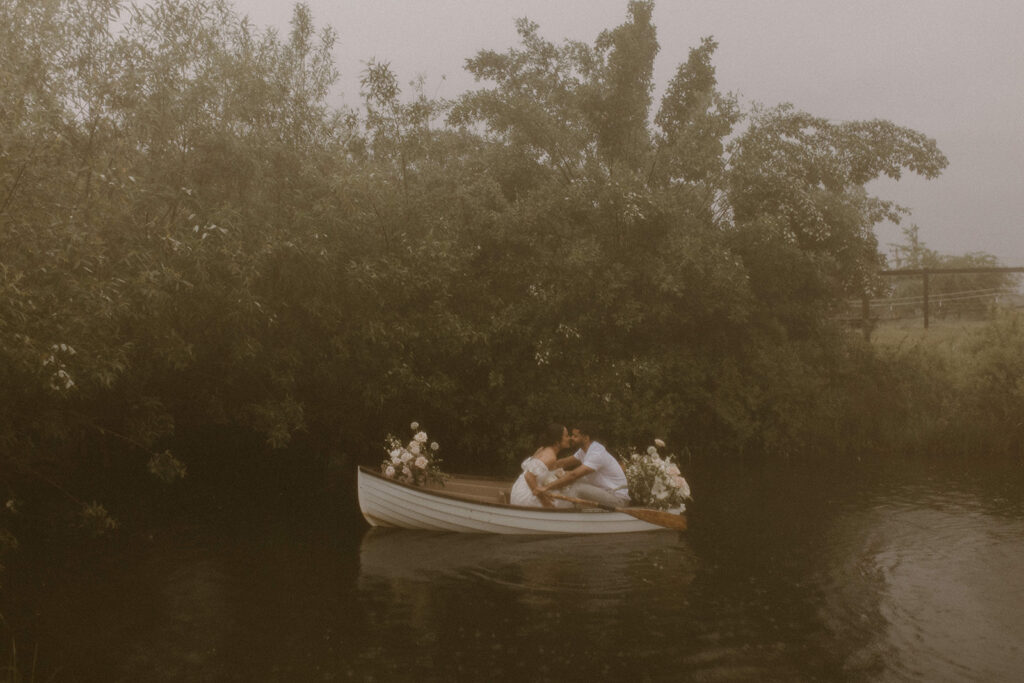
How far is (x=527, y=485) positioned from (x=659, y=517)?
2129mm

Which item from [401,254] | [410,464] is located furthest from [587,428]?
[401,254]

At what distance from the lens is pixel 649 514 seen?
1427cm

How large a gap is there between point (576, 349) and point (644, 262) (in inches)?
94.1

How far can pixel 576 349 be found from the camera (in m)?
20.0

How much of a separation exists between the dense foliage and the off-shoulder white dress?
144 inches

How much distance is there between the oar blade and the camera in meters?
14.2

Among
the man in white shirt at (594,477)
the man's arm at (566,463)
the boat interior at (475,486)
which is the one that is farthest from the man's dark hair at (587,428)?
the boat interior at (475,486)

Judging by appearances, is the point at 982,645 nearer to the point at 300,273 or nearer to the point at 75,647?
the point at 75,647

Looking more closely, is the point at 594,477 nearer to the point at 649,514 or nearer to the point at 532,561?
the point at 649,514

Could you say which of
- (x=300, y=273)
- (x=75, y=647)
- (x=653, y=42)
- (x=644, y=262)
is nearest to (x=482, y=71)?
(x=653, y=42)

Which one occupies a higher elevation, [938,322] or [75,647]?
[938,322]

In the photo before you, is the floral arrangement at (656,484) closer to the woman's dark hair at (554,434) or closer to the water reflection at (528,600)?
the water reflection at (528,600)

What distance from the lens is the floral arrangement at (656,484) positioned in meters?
14.4

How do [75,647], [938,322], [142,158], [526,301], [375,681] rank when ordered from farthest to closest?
[938,322] → [526,301] → [142,158] → [75,647] → [375,681]
